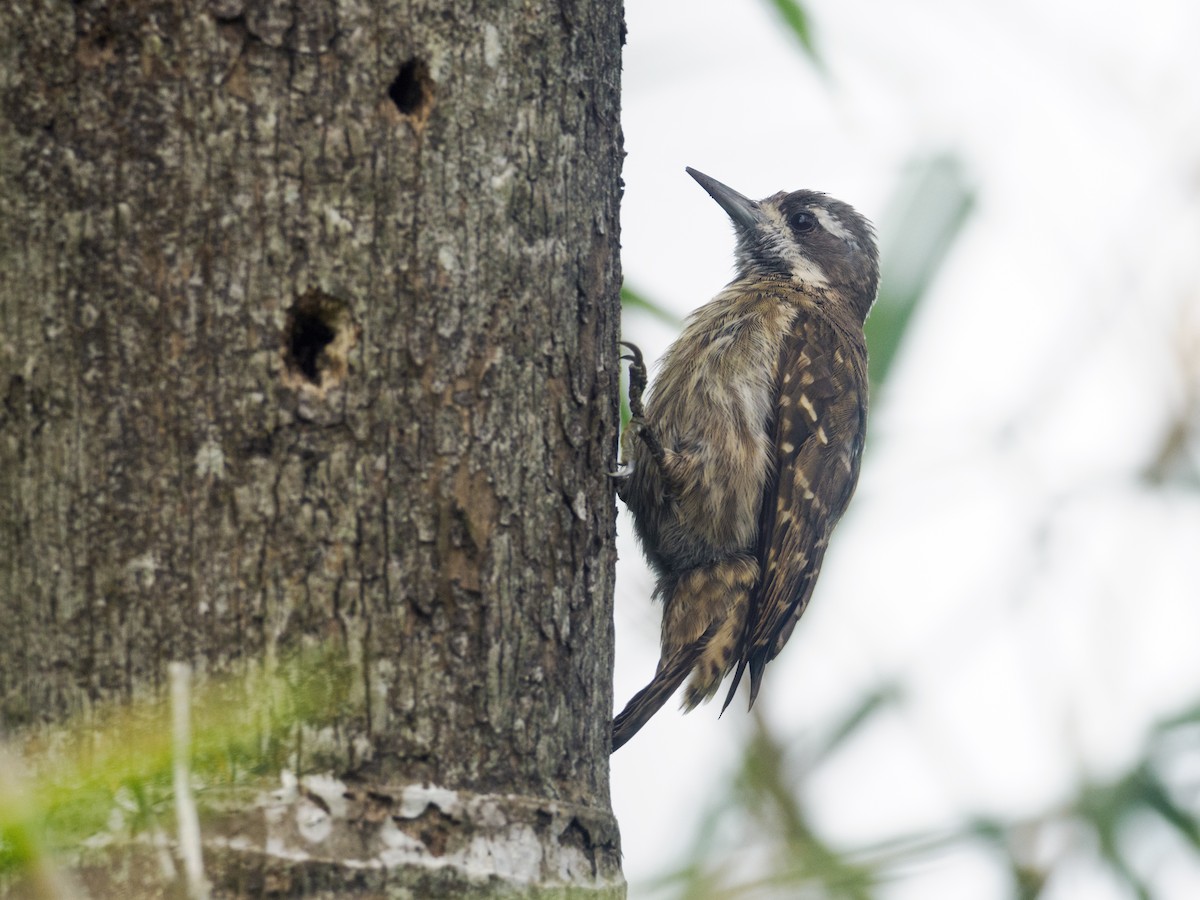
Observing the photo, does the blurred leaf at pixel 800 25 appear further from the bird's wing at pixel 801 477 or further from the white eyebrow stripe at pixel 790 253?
the white eyebrow stripe at pixel 790 253

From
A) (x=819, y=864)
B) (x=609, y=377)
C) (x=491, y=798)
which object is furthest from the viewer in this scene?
(x=609, y=377)

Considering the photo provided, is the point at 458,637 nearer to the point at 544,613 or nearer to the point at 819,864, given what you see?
the point at 544,613

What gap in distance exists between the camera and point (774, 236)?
521cm

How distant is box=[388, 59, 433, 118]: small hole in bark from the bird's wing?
7.83ft

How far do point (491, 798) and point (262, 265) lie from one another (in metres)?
0.82

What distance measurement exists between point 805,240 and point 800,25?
122 inches

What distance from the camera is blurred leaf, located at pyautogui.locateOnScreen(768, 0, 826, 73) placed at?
2146 millimetres

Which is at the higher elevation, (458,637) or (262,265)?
(262,265)

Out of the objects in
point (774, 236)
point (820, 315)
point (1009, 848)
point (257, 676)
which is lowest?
point (1009, 848)

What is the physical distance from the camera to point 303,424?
1952 millimetres

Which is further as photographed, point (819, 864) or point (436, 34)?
point (436, 34)

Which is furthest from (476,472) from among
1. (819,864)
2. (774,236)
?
(774,236)

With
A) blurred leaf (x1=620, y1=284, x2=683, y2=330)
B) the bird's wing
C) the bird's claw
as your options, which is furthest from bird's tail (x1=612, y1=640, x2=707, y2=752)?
blurred leaf (x1=620, y1=284, x2=683, y2=330)

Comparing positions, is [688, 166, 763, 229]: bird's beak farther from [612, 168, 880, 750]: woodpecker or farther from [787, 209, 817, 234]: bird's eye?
[612, 168, 880, 750]: woodpecker
